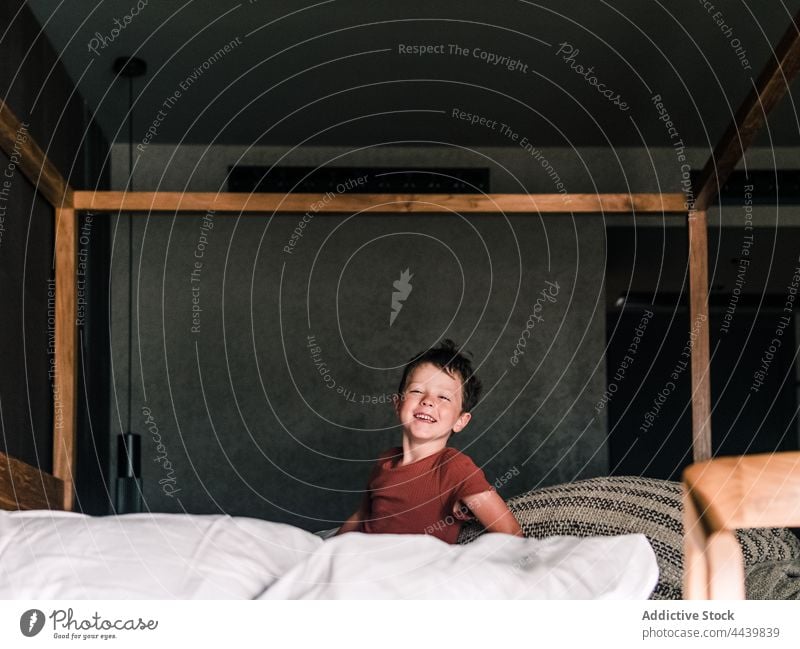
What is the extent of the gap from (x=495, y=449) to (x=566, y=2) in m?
1.66

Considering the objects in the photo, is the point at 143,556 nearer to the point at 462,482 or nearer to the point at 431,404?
the point at 462,482

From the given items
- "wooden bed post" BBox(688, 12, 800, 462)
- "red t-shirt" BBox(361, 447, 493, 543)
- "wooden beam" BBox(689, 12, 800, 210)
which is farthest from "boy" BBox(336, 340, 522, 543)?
"wooden beam" BBox(689, 12, 800, 210)

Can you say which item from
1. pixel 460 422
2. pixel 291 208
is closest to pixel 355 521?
pixel 460 422

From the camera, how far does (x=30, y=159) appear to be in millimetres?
2004

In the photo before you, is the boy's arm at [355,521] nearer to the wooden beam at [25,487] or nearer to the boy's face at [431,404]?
the boy's face at [431,404]

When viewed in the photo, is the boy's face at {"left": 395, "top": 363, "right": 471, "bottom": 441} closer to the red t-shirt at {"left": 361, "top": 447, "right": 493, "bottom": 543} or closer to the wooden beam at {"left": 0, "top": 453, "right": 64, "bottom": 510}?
the red t-shirt at {"left": 361, "top": 447, "right": 493, "bottom": 543}

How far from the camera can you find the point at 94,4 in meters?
2.66

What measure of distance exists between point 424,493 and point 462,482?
0.07 metres

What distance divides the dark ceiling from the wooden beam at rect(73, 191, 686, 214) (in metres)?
0.50

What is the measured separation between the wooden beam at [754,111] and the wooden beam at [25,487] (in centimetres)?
137

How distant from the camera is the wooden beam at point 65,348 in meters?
2.11

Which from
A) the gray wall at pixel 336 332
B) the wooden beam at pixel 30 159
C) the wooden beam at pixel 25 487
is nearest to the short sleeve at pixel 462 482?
the wooden beam at pixel 25 487

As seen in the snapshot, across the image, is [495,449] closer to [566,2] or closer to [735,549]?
[566,2]

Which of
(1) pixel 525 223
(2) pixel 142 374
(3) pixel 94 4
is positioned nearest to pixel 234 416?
(2) pixel 142 374
